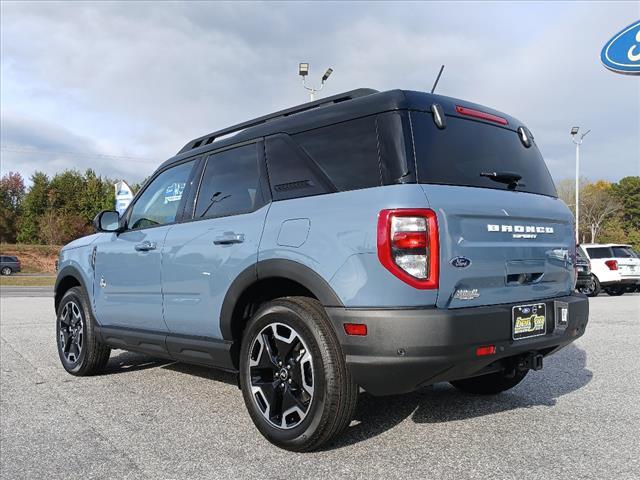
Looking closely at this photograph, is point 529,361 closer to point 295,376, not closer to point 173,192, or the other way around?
point 295,376

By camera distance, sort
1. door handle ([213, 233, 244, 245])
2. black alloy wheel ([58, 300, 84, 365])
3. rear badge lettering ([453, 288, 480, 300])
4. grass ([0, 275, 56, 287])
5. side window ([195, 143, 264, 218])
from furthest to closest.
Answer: grass ([0, 275, 56, 287]) < black alloy wheel ([58, 300, 84, 365]) < side window ([195, 143, 264, 218]) < door handle ([213, 233, 244, 245]) < rear badge lettering ([453, 288, 480, 300])

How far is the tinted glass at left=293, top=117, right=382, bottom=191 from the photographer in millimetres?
3109

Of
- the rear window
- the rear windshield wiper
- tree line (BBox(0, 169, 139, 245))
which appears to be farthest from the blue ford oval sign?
tree line (BBox(0, 169, 139, 245))

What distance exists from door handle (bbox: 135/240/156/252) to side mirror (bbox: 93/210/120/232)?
547 millimetres

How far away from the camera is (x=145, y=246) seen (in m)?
4.61

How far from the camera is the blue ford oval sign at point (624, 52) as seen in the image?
15531 mm

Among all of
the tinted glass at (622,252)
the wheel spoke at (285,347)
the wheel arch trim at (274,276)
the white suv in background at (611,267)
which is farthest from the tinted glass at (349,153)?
the tinted glass at (622,252)

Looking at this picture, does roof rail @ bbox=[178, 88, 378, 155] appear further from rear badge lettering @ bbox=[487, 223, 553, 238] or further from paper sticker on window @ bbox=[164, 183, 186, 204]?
rear badge lettering @ bbox=[487, 223, 553, 238]

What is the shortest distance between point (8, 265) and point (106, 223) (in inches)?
1689

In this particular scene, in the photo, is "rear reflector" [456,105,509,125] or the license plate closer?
the license plate

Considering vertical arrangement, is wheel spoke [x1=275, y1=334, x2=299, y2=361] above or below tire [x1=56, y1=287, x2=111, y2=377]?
above

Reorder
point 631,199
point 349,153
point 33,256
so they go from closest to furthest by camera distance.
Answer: point 349,153 < point 33,256 < point 631,199

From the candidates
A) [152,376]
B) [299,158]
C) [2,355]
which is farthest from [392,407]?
[2,355]

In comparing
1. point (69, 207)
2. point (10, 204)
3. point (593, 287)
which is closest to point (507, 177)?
point (593, 287)
